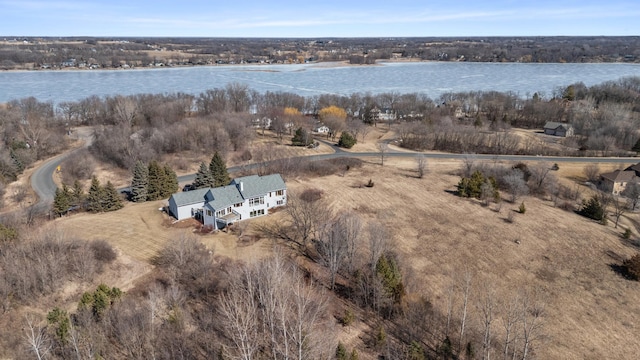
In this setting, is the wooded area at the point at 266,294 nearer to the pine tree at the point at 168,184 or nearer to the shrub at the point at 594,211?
the pine tree at the point at 168,184

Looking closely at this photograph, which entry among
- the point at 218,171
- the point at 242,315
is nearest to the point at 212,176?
the point at 218,171

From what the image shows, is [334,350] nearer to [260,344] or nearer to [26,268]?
[260,344]

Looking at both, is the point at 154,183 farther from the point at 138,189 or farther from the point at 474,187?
the point at 474,187

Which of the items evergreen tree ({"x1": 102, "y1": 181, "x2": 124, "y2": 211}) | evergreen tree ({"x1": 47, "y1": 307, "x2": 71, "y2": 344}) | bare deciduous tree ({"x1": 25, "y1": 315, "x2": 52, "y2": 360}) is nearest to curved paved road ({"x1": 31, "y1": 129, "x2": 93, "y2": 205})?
evergreen tree ({"x1": 102, "y1": 181, "x2": 124, "y2": 211})

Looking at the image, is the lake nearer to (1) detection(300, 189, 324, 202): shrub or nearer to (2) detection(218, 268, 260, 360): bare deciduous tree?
(1) detection(300, 189, 324, 202): shrub

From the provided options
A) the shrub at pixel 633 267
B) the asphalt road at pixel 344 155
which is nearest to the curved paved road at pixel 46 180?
the asphalt road at pixel 344 155
